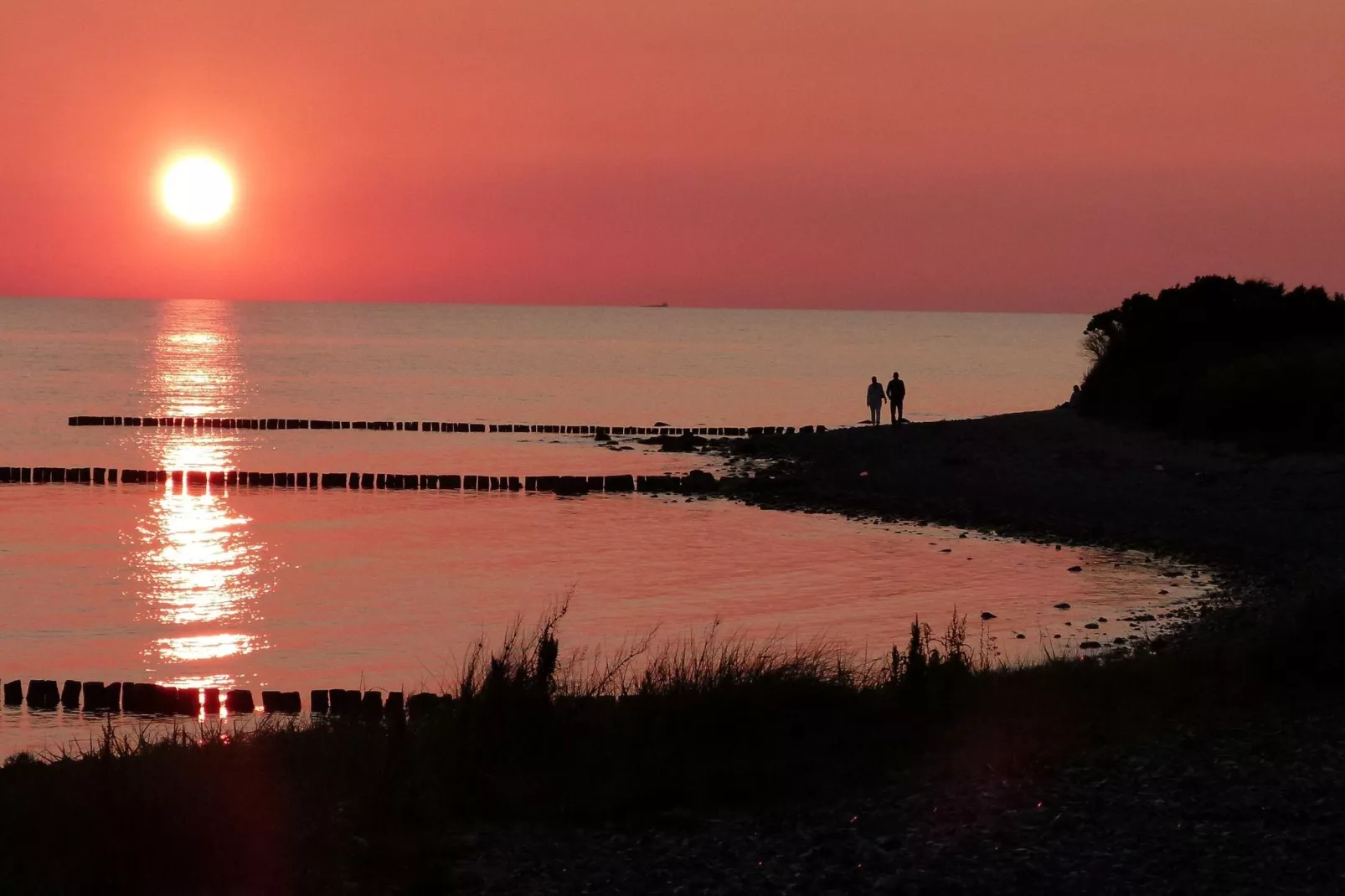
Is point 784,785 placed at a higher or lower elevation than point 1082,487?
lower

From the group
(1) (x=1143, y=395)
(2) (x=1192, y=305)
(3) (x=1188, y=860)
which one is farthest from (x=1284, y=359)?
(3) (x=1188, y=860)

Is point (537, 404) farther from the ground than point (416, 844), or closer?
farther from the ground

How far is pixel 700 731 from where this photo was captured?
991 cm

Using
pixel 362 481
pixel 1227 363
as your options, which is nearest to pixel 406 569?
pixel 362 481

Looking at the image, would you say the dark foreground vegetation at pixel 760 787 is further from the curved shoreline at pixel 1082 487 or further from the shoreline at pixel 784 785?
the curved shoreline at pixel 1082 487

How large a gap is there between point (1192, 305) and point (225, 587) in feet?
95.4

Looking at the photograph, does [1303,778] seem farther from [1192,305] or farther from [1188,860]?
[1192,305]

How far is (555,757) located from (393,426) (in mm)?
50226

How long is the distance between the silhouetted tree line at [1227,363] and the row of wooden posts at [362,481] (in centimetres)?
1154

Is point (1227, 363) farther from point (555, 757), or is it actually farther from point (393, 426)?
point (393, 426)

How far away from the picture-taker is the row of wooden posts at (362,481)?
36.4 metres

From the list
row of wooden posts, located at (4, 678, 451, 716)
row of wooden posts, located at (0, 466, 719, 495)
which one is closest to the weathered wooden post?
row of wooden posts, located at (4, 678, 451, 716)

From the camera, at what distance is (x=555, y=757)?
9.47 metres

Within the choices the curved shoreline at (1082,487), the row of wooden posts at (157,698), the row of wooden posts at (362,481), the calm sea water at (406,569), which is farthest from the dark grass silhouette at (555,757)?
the row of wooden posts at (362,481)
